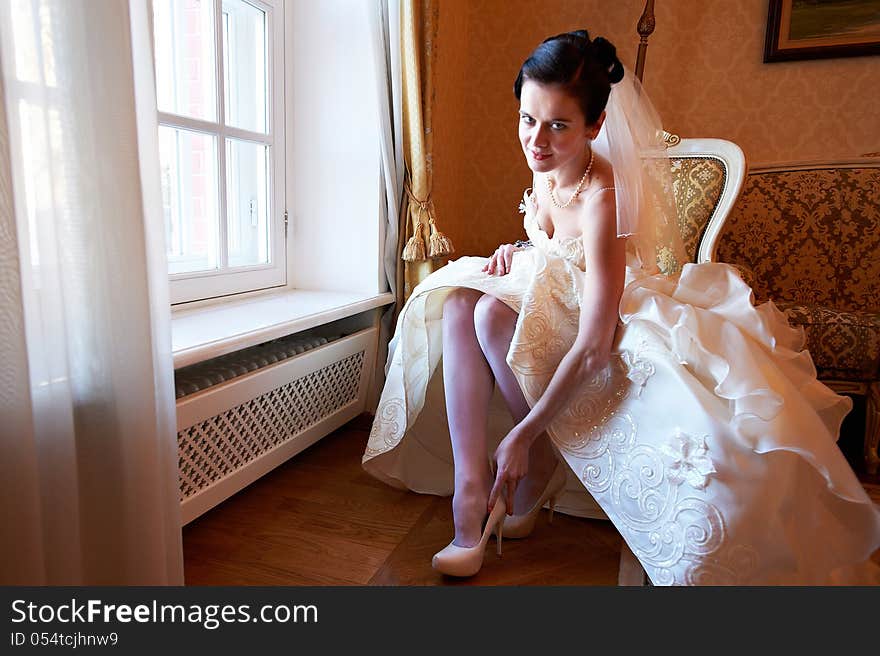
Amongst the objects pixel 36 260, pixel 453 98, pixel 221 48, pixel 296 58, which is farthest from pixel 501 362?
pixel 453 98

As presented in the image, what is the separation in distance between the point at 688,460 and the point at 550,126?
2.25 feet

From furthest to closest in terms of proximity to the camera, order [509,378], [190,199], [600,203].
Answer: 1. [190,199]
2. [509,378]
3. [600,203]

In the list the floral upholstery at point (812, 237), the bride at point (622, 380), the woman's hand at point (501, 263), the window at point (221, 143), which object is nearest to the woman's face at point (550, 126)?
the bride at point (622, 380)

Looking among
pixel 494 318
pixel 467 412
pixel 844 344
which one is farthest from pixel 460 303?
pixel 844 344

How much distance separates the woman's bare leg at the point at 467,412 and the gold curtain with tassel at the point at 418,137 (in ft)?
2.07

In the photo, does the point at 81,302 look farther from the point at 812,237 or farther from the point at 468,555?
the point at 812,237

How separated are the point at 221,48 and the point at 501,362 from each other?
48.2 inches

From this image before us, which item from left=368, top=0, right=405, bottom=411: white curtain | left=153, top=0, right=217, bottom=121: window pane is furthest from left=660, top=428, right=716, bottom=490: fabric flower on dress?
left=153, top=0, right=217, bottom=121: window pane

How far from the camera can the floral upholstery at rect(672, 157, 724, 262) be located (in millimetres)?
1906

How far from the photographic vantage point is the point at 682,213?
6.37ft

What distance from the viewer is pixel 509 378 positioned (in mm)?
1425

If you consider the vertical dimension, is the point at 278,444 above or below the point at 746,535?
below

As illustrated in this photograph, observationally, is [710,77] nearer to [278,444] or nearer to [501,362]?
[501,362]

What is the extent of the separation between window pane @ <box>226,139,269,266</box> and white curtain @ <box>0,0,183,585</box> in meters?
1.01
